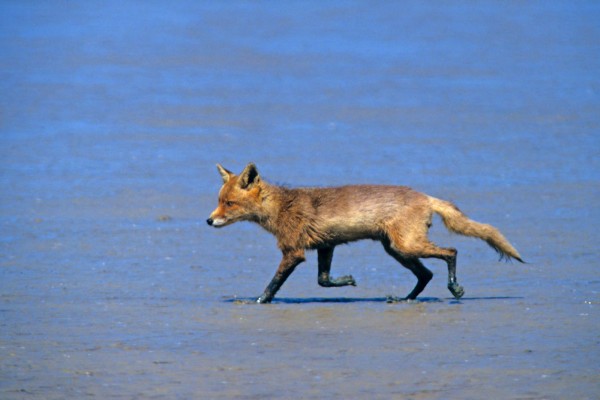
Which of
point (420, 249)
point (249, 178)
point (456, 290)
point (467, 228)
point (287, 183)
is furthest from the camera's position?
point (287, 183)

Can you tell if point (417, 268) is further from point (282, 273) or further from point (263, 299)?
point (263, 299)

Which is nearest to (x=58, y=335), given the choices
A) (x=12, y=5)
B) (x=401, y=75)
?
(x=401, y=75)

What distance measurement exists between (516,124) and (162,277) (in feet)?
34.0

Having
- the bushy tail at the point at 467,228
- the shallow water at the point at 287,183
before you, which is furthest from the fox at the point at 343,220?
the shallow water at the point at 287,183

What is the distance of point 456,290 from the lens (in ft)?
34.1

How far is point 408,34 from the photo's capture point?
30234mm

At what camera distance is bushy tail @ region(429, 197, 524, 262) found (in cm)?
1078

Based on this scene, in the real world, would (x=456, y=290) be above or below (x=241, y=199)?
below

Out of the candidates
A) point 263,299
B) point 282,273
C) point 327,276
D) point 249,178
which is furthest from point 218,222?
point 327,276

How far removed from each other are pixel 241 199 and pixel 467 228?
2.03 meters

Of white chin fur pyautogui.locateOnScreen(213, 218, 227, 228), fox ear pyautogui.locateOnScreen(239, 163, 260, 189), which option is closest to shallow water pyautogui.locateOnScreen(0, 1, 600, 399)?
white chin fur pyautogui.locateOnScreen(213, 218, 227, 228)

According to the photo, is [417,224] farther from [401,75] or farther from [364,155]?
[401,75]

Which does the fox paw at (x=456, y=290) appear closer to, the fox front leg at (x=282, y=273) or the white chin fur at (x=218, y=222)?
the fox front leg at (x=282, y=273)

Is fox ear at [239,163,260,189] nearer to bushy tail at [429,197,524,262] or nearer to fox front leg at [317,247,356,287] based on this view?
fox front leg at [317,247,356,287]
